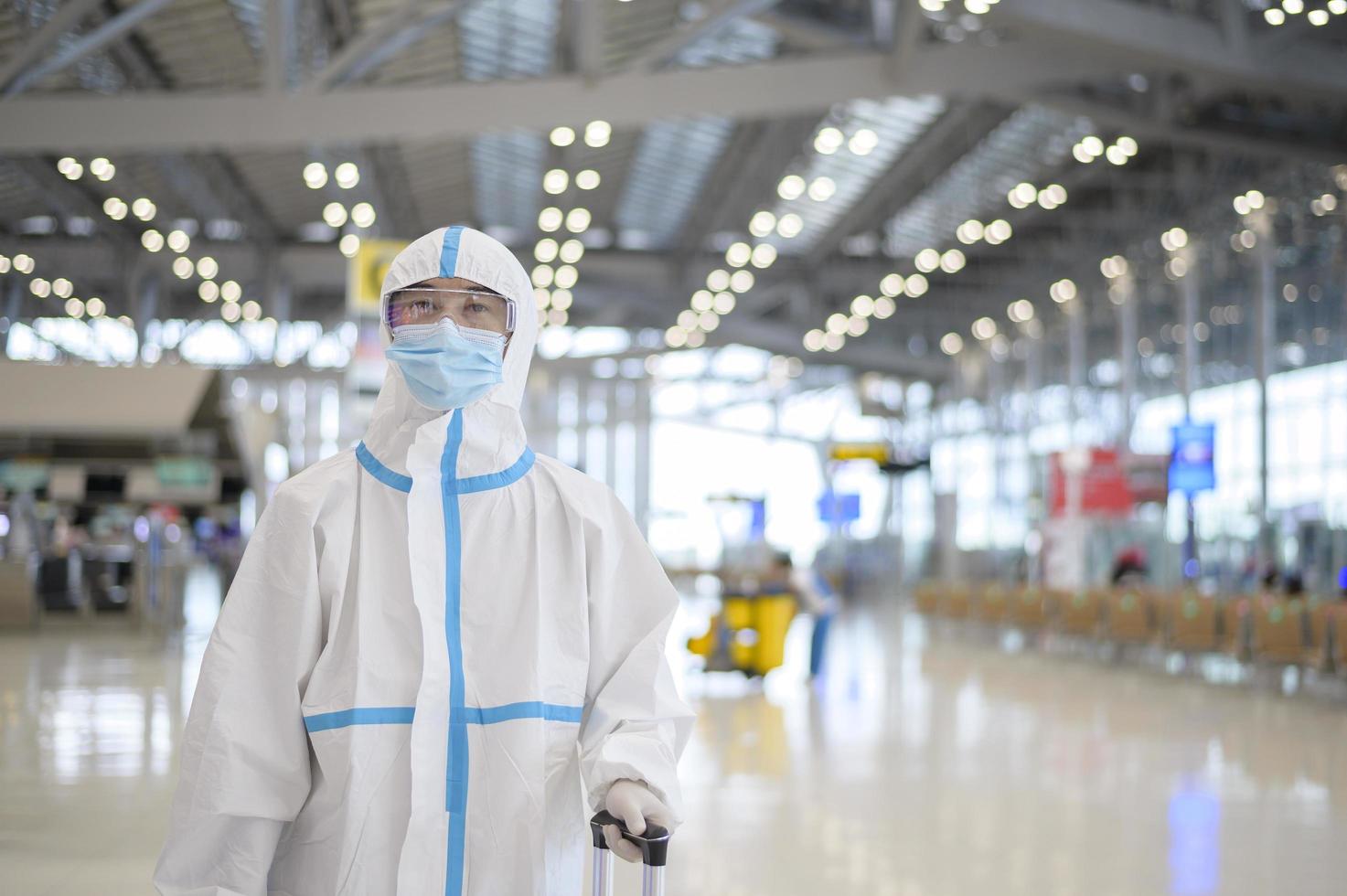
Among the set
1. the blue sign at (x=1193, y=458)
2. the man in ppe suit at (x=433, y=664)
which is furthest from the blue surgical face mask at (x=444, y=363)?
the blue sign at (x=1193, y=458)

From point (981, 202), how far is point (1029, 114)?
481cm

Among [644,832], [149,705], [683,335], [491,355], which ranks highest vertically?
[683,335]

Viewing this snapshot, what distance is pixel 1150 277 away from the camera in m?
27.0

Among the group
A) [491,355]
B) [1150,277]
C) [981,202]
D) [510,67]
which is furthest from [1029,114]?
[491,355]

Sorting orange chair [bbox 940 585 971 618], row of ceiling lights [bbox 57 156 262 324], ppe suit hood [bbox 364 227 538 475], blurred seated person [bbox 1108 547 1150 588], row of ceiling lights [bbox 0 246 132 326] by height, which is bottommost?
orange chair [bbox 940 585 971 618]

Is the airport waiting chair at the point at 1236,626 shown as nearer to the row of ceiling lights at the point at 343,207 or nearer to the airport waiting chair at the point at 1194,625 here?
the airport waiting chair at the point at 1194,625

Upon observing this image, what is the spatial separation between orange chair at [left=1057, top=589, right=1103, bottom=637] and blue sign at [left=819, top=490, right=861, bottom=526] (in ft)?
61.7

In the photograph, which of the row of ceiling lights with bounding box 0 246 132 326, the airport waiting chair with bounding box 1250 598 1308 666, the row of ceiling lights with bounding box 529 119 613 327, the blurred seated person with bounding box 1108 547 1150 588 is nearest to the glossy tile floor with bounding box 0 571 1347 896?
the airport waiting chair with bounding box 1250 598 1308 666

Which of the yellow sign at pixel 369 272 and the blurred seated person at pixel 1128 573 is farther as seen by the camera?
the blurred seated person at pixel 1128 573

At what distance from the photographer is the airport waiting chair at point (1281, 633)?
1289 centimetres

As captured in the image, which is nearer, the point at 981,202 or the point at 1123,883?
the point at 1123,883

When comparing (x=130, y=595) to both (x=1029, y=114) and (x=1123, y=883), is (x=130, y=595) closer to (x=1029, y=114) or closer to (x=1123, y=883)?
(x=1029, y=114)

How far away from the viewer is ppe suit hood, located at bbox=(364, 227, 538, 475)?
215 centimetres

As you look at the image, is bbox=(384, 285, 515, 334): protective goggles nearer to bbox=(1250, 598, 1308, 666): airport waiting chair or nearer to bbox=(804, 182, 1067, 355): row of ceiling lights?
bbox=(1250, 598, 1308, 666): airport waiting chair
